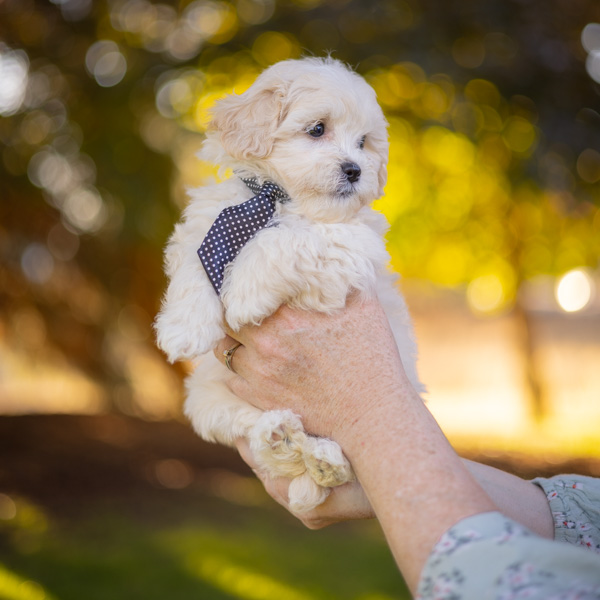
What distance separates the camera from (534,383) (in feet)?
42.7

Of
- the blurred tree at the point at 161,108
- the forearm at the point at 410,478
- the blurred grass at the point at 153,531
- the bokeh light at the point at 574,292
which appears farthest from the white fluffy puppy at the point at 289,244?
the bokeh light at the point at 574,292

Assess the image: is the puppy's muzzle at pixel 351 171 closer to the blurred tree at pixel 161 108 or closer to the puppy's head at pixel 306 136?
the puppy's head at pixel 306 136

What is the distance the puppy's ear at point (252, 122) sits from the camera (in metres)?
2.79

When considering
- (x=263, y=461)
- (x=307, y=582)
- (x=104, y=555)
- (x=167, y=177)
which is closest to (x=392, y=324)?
(x=263, y=461)

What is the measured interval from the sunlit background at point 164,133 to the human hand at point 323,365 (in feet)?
12.0

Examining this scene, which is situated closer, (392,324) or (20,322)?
(392,324)

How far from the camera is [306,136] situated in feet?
9.30

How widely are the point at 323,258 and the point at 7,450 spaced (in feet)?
24.6

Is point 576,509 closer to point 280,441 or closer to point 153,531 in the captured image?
point 280,441

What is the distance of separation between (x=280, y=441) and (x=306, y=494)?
0.26 metres

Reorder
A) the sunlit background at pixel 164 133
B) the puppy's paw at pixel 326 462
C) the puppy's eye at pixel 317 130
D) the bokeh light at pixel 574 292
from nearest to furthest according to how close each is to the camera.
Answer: the puppy's paw at pixel 326 462, the puppy's eye at pixel 317 130, the sunlit background at pixel 164 133, the bokeh light at pixel 574 292

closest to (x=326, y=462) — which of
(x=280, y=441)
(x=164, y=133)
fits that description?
(x=280, y=441)

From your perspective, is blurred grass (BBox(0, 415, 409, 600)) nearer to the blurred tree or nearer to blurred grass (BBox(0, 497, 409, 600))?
blurred grass (BBox(0, 497, 409, 600))

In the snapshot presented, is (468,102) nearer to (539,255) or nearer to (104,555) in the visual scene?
(104,555)
